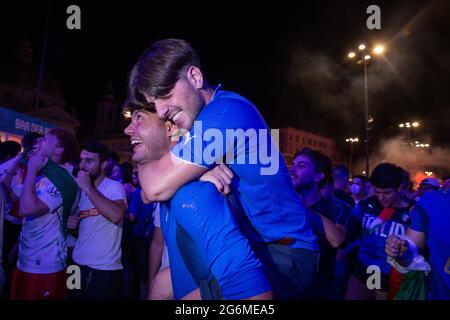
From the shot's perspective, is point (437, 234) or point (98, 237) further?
point (98, 237)

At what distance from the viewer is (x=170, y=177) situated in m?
1.65

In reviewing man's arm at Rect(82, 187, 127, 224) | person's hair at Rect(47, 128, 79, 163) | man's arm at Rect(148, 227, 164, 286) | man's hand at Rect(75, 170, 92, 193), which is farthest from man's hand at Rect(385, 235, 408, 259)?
person's hair at Rect(47, 128, 79, 163)

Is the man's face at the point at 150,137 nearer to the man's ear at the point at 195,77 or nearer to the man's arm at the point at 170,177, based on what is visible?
the man's ear at the point at 195,77

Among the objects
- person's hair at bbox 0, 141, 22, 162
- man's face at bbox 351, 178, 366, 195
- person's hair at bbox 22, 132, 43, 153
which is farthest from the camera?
man's face at bbox 351, 178, 366, 195

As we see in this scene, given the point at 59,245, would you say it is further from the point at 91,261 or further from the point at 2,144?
the point at 2,144

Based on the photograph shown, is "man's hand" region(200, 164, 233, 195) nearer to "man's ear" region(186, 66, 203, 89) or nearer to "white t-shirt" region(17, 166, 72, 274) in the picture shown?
"man's ear" region(186, 66, 203, 89)

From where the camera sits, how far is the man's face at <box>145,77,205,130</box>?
201 centimetres

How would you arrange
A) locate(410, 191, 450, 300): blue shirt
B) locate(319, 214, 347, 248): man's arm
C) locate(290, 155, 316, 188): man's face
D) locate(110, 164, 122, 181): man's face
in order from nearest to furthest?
locate(410, 191, 450, 300): blue shirt < locate(319, 214, 347, 248): man's arm < locate(290, 155, 316, 188): man's face < locate(110, 164, 122, 181): man's face

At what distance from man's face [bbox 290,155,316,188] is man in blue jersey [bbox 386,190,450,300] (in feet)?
4.99

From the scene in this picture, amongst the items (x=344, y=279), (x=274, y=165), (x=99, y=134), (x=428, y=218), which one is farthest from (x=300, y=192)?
(x=99, y=134)

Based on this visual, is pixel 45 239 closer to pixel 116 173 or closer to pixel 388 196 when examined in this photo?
pixel 388 196

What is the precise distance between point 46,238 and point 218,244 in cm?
348

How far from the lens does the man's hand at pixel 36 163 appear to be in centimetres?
397

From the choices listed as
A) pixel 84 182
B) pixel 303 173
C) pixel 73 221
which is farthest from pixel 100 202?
pixel 303 173
